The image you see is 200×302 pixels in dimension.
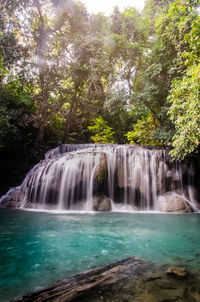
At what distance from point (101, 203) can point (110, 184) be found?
128 cm

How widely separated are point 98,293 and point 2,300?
89 centimetres

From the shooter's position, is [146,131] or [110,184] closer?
[110,184]

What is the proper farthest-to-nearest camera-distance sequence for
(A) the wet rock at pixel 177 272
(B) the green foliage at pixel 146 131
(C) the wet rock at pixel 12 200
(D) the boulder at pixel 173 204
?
(B) the green foliage at pixel 146 131, (C) the wet rock at pixel 12 200, (D) the boulder at pixel 173 204, (A) the wet rock at pixel 177 272

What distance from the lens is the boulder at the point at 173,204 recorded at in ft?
25.5

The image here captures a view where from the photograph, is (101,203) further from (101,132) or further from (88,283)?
(101,132)

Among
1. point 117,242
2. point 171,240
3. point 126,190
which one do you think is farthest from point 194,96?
point 126,190

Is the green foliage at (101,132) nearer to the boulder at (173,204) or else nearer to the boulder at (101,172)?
the boulder at (101,172)

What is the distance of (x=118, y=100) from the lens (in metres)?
13.0

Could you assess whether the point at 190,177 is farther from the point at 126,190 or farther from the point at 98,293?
the point at 98,293

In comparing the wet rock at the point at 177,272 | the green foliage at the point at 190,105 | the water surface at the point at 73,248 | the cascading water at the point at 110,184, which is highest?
the green foliage at the point at 190,105

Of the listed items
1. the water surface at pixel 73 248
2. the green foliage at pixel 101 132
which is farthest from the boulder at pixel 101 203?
the green foliage at pixel 101 132

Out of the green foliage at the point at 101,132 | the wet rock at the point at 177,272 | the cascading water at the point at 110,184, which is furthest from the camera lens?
the green foliage at the point at 101,132

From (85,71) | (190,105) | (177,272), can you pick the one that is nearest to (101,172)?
(190,105)

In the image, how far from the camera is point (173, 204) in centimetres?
802
